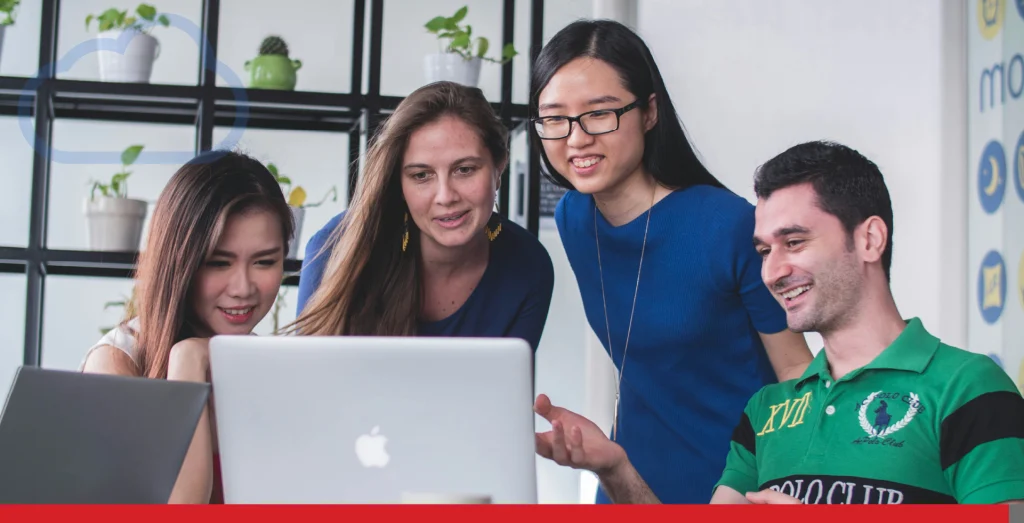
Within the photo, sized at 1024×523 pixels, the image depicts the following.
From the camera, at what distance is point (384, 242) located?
79.6 inches

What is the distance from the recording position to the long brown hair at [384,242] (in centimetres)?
192

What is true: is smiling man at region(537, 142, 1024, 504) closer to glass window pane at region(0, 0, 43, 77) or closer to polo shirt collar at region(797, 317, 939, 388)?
polo shirt collar at region(797, 317, 939, 388)

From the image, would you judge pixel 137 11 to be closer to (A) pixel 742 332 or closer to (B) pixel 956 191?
(A) pixel 742 332

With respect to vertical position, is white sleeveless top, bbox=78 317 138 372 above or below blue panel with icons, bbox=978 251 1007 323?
below

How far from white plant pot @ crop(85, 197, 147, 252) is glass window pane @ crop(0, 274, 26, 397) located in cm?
44

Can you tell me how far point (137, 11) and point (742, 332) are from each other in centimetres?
214

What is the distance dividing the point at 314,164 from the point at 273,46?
46 cm

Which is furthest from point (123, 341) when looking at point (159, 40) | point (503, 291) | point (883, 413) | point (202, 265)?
point (159, 40)

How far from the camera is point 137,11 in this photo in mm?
3059

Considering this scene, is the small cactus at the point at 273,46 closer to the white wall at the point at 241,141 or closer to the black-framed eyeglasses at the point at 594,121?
the white wall at the point at 241,141

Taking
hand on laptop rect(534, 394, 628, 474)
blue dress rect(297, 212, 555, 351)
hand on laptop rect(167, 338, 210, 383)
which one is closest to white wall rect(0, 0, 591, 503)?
blue dress rect(297, 212, 555, 351)

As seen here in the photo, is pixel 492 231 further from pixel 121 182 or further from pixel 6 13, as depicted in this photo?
pixel 6 13

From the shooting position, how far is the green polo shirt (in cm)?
127

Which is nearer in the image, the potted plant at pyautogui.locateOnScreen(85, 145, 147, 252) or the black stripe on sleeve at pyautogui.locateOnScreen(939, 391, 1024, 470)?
the black stripe on sleeve at pyautogui.locateOnScreen(939, 391, 1024, 470)
